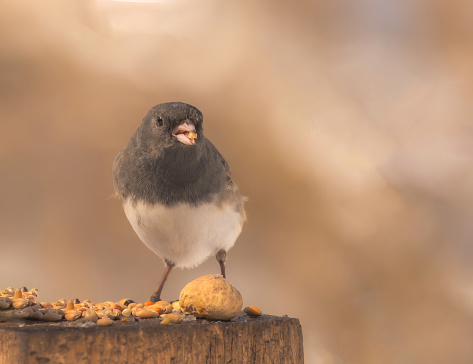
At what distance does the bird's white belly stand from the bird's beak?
0.15 m

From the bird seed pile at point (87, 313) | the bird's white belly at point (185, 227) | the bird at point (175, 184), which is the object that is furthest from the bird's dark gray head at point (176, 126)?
the bird seed pile at point (87, 313)

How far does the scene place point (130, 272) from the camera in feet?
7.17

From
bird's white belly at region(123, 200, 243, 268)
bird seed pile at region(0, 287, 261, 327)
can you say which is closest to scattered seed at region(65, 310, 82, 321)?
bird seed pile at region(0, 287, 261, 327)

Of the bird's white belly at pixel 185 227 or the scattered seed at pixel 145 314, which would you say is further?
the bird's white belly at pixel 185 227

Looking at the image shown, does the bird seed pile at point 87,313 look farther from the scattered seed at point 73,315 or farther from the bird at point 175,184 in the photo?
the bird at point 175,184

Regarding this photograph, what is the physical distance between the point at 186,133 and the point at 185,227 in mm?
212

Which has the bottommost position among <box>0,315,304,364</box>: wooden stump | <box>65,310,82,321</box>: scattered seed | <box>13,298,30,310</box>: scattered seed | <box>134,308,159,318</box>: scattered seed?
<box>0,315,304,364</box>: wooden stump

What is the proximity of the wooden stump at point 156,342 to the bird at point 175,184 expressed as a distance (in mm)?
292

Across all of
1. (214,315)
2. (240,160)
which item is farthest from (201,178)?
(240,160)

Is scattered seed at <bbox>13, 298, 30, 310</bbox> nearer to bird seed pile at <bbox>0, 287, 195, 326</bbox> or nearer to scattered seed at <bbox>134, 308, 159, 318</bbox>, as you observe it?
bird seed pile at <bbox>0, 287, 195, 326</bbox>

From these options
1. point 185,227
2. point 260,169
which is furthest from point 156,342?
point 260,169

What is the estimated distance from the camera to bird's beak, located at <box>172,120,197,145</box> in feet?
4.02

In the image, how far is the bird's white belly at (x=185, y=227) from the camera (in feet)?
4.32

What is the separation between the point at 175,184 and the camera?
1.29 meters
